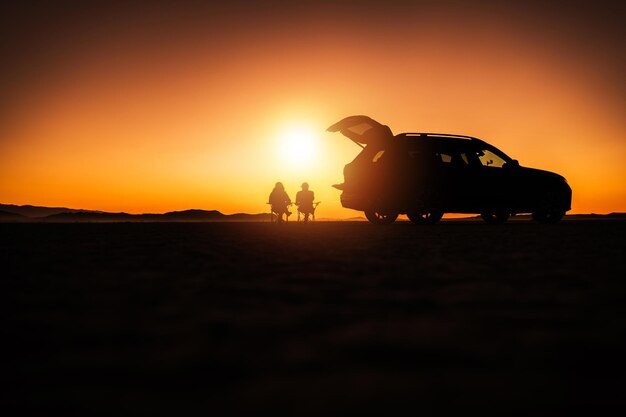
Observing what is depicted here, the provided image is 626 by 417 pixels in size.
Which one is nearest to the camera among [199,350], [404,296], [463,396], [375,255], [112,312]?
[463,396]

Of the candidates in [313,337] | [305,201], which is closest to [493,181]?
[305,201]

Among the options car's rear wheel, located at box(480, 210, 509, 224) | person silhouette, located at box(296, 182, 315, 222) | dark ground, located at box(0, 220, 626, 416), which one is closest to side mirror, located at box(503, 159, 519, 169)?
car's rear wheel, located at box(480, 210, 509, 224)

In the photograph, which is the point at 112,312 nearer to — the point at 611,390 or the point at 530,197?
the point at 611,390

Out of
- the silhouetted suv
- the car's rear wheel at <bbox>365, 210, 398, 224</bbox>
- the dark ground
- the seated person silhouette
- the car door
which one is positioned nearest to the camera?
the dark ground

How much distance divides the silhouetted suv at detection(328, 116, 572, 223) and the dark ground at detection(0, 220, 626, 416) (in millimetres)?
8278

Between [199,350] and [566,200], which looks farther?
[566,200]

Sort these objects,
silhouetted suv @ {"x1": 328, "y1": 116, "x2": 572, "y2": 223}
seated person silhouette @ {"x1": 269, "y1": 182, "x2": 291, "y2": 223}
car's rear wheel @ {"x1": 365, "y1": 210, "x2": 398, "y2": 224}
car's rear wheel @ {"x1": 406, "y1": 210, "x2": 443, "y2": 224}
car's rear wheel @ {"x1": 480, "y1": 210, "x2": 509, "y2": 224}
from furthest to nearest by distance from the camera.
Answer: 1. seated person silhouette @ {"x1": 269, "y1": 182, "x2": 291, "y2": 223}
2. car's rear wheel @ {"x1": 365, "y1": 210, "x2": 398, "y2": 224}
3. car's rear wheel @ {"x1": 480, "y1": 210, "x2": 509, "y2": 224}
4. car's rear wheel @ {"x1": 406, "y1": 210, "x2": 443, "y2": 224}
5. silhouetted suv @ {"x1": 328, "y1": 116, "x2": 572, "y2": 223}

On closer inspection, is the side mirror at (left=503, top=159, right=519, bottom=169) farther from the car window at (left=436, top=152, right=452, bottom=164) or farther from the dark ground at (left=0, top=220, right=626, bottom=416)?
the dark ground at (left=0, top=220, right=626, bottom=416)

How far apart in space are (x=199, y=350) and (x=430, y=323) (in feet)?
4.42

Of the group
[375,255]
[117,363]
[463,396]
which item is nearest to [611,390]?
[463,396]

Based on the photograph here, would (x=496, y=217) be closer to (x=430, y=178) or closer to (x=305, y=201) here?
(x=430, y=178)

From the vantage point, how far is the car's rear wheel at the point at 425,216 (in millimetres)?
15273

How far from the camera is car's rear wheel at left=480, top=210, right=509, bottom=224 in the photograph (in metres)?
16.5

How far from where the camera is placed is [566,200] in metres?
17.1
